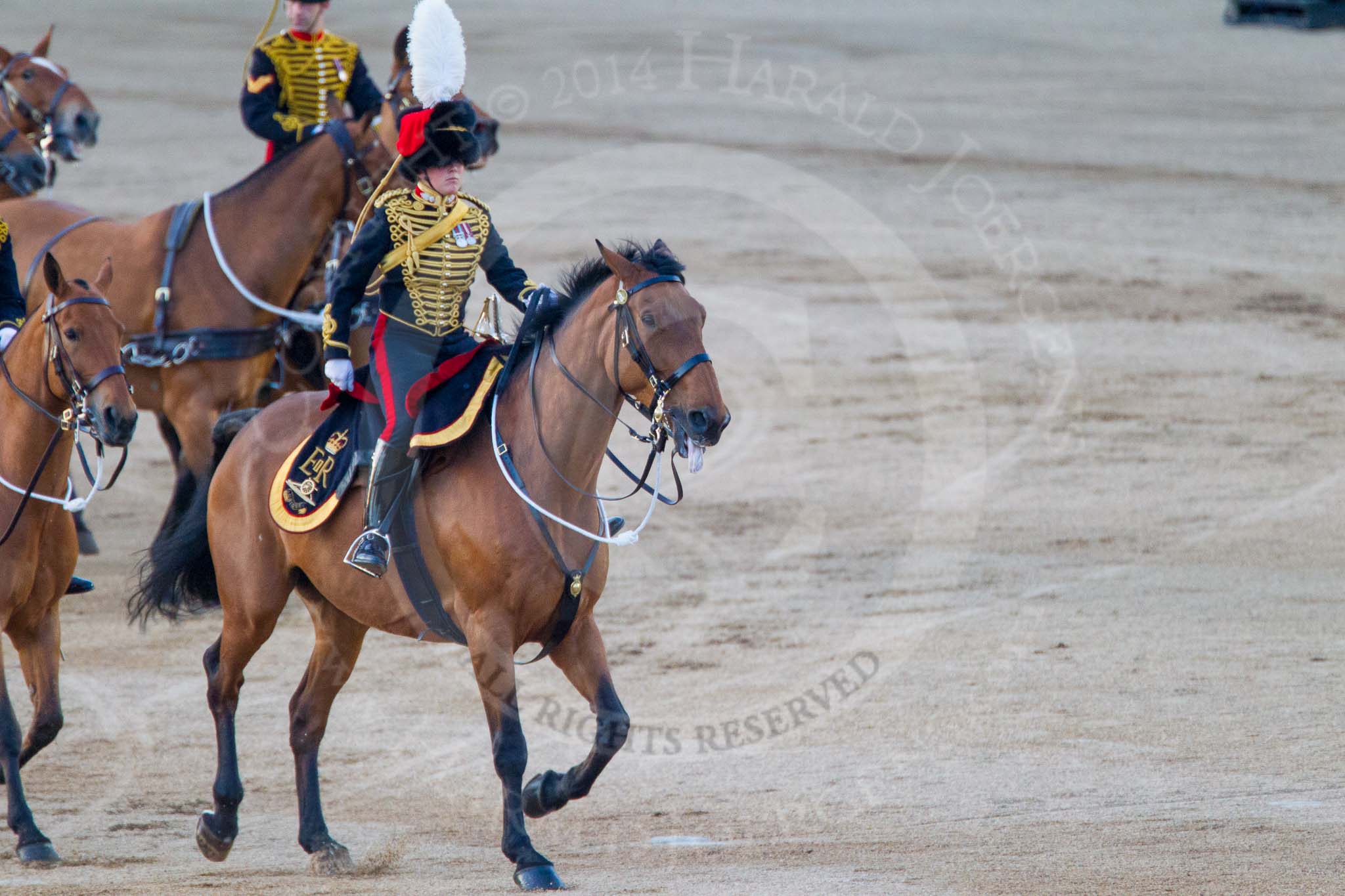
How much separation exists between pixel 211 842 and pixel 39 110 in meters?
7.43

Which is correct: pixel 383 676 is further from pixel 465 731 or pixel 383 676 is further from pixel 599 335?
pixel 599 335

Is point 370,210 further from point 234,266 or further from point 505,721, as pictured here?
point 234,266

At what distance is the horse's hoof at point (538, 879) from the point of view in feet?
17.5

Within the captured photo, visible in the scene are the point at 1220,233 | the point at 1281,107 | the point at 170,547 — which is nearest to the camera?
the point at 170,547

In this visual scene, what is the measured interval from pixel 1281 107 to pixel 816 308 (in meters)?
8.21

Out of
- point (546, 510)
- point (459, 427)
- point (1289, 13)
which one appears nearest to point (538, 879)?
point (546, 510)

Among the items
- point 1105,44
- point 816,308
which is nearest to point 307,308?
point 816,308

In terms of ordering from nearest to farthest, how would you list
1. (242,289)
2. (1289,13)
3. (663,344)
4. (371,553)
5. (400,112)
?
(663,344) → (371,553) → (400,112) → (242,289) → (1289,13)

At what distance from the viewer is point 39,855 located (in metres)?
5.98

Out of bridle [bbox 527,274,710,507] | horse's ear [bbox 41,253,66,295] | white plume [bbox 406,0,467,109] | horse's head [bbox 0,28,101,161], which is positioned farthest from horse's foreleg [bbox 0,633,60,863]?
horse's head [bbox 0,28,101,161]

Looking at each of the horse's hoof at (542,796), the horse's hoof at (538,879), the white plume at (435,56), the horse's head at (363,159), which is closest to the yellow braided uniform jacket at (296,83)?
the horse's head at (363,159)

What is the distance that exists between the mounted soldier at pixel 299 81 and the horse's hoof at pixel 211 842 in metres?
4.64

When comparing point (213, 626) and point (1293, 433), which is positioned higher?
point (1293, 433)

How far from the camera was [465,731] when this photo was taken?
7613mm
